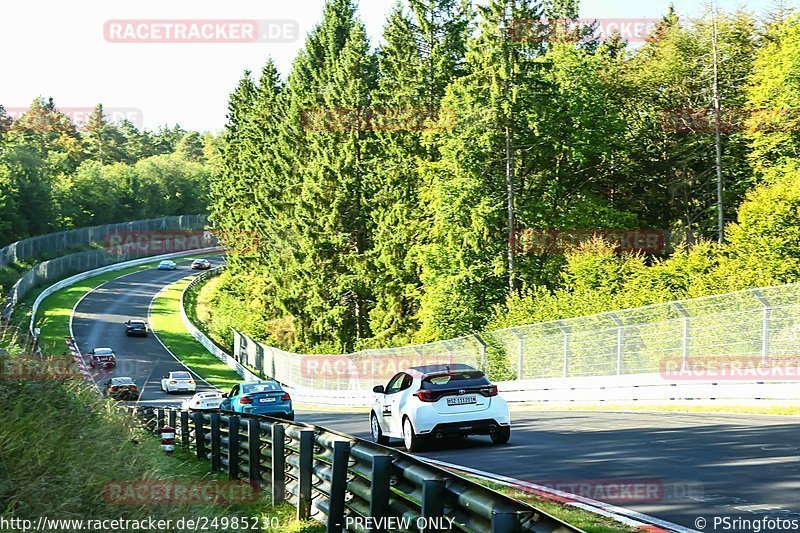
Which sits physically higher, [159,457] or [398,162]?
[398,162]

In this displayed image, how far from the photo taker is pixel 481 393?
18.9 metres

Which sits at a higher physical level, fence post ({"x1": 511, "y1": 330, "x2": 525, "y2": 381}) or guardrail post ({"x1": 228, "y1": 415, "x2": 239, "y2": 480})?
guardrail post ({"x1": 228, "y1": 415, "x2": 239, "y2": 480})

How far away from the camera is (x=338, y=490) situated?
10242 mm

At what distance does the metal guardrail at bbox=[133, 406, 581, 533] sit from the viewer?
6.82m

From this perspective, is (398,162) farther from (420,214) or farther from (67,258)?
(67,258)

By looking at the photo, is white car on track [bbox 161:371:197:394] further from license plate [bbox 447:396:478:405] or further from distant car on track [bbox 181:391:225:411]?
license plate [bbox 447:396:478:405]

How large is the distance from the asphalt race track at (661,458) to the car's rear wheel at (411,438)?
0.33 m

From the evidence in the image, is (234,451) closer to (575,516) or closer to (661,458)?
(661,458)

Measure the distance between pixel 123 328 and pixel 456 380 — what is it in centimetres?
8256

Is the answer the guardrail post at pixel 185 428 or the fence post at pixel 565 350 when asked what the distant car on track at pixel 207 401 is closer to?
the fence post at pixel 565 350

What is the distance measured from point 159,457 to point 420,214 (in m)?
52.3

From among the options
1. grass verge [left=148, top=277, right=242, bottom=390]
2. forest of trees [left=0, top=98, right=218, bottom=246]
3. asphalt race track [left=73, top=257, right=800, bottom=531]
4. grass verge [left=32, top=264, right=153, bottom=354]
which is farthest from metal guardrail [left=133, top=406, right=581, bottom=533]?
forest of trees [left=0, top=98, right=218, bottom=246]

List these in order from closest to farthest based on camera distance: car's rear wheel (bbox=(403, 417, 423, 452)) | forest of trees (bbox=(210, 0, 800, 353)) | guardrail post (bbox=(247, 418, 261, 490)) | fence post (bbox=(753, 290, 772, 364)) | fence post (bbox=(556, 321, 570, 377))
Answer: guardrail post (bbox=(247, 418, 261, 490))
car's rear wheel (bbox=(403, 417, 423, 452))
fence post (bbox=(753, 290, 772, 364))
fence post (bbox=(556, 321, 570, 377))
forest of trees (bbox=(210, 0, 800, 353))

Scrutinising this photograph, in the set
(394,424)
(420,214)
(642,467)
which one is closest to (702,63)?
(420,214)
